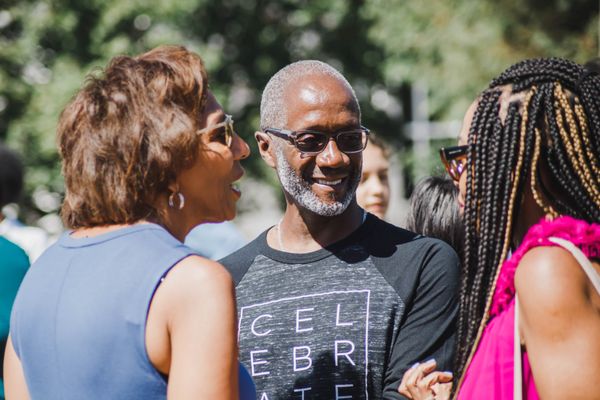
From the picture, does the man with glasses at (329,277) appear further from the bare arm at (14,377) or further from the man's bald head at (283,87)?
the bare arm at (14,377)

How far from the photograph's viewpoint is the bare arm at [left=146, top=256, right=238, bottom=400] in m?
2.12

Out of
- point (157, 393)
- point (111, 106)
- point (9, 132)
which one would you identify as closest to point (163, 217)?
point (111, 106)

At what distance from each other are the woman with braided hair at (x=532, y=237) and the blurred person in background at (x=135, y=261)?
0.67 metres

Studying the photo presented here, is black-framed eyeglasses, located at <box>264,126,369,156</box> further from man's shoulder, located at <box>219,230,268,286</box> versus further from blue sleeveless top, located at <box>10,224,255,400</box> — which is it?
blue sleeveless top, located at <box>10,224,255,400</box>

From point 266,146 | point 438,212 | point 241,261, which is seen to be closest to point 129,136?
point 241,261

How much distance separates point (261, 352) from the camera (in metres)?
3.26

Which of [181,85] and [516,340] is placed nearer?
[516,340]

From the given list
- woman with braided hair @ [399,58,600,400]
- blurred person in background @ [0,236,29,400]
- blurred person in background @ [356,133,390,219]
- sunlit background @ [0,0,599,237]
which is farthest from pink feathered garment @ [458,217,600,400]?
sunlit background @ [0,0,599,237]

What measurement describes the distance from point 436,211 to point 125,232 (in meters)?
2.06

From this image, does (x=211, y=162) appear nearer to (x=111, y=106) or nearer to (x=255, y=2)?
(x=111, y=106)

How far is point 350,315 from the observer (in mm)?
3195

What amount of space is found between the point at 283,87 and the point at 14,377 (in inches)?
67.8

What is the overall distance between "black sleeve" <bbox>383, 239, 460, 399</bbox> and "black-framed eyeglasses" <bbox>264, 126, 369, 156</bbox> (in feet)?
1.64

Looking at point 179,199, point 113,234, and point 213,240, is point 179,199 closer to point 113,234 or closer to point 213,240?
point 113,234
